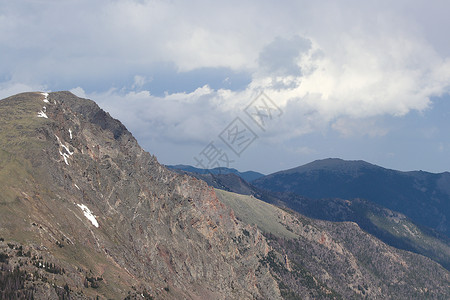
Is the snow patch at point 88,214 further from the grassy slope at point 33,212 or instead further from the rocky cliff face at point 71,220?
the grassy slope at point 33,212

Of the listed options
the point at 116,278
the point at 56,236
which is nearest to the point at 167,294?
the point at 116,278

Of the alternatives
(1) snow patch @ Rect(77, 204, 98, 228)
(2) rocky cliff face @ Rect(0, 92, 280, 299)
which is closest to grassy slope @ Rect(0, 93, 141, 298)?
(2) rocky cliff face @ Rect(0, 92, 280, 299)

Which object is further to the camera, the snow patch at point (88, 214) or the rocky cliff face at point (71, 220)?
the snow patch at point (88, 214)

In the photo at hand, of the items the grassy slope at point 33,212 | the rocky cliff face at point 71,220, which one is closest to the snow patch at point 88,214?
the rocky cliff face at point 71,220

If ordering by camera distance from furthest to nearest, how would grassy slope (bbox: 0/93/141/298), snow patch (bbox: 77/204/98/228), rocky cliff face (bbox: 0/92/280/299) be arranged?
snow patch (bbox: 77/204/98/228) → grassy slope (bbox: 0/93/141/298) → rocky cliff face (bbox: 0/92/280/299)

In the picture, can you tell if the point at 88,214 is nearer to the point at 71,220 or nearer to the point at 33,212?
the point at 71,220

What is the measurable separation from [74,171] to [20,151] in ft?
Result: 77.9

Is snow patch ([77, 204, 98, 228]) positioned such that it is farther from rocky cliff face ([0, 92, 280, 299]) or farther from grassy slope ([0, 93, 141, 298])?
grassy slope ([0, 93, 141, 298])

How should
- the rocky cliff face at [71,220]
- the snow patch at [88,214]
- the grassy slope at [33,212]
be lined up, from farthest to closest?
the snow patch at [88,214]
the grassy slope at [33,212]
the rocky cliff face at [71,220]

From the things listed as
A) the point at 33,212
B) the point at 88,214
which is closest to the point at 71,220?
the point at 33,212

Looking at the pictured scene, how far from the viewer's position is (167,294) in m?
171

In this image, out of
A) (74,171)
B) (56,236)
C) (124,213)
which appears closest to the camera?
(56,236)

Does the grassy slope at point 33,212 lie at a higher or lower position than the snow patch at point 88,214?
lower

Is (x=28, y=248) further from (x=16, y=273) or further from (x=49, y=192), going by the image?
(x=49, y=192)
